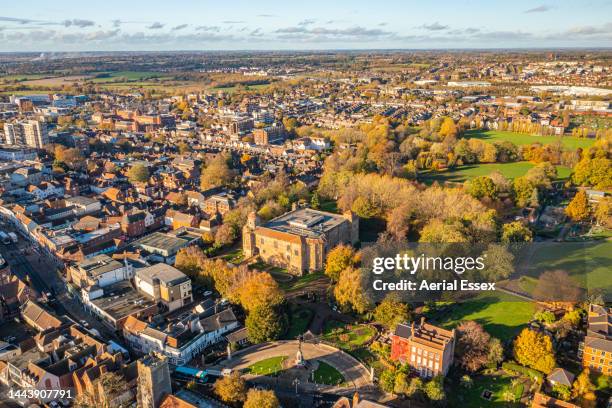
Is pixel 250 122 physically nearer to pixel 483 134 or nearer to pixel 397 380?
pixel 483 134

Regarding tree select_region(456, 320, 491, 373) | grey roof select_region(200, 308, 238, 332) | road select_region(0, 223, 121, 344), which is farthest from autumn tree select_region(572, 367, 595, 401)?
road select_region(0, 223, 121, 344)

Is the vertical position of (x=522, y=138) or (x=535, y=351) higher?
(x=522, y=138)

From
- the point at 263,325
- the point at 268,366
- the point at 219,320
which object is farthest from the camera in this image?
the point at 219,320

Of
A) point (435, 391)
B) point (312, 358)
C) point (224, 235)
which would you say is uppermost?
point (224, 235)

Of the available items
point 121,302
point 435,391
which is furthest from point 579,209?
point 121,302

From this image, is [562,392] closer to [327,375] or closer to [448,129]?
[327,375]

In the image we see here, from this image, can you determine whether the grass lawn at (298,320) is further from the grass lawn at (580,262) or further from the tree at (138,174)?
the tree at (138,174)
